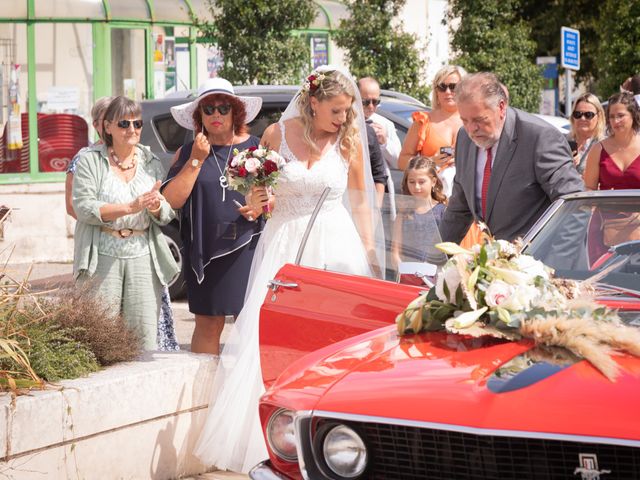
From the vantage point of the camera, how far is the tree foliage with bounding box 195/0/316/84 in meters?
16.6

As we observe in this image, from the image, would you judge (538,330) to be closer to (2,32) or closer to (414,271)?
(414,271)

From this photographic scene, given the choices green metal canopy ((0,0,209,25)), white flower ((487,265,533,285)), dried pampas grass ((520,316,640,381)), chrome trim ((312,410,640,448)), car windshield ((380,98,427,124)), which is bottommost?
chrome trim ((312,410,640,448))

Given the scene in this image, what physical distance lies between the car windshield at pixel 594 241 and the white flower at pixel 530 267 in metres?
0.50

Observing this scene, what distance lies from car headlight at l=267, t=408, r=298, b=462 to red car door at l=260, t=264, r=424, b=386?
3.69 ft

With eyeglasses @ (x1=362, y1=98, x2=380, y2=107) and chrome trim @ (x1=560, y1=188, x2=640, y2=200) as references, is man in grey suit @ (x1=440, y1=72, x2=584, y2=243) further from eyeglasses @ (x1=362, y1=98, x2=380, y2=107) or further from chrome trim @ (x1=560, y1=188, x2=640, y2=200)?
eyeglasses @ (x1=362, y1=98, x2=380, y2=107)

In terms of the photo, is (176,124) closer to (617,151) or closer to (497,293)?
(617,151)

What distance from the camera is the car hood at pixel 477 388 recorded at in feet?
11.1

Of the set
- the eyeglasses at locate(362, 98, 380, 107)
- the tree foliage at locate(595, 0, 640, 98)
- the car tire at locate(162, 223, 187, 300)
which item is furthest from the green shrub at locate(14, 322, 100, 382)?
the tree foliage at locate(595, 0, 640, 98)

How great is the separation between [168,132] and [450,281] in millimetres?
7924

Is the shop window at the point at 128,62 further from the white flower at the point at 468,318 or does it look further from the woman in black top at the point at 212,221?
the white flower at the point at 468,318

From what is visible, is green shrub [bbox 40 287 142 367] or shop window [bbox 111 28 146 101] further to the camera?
shop window [bbox 111 28 146 101]

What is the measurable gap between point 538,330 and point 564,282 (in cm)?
58

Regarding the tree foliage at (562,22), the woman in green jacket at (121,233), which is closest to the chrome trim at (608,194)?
the woman in green jacket at (121,233)

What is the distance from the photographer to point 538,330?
388 cm
